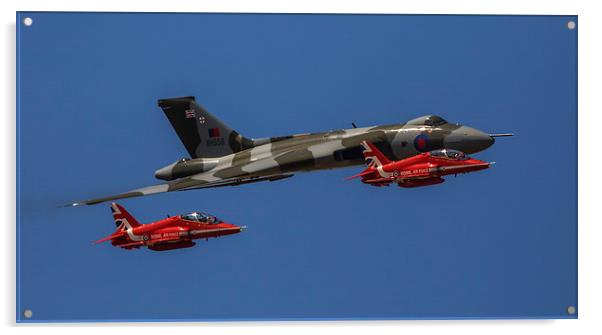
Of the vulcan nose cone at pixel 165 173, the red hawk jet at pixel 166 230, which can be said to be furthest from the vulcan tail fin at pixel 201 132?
the red hawk jet at pixel 166 230

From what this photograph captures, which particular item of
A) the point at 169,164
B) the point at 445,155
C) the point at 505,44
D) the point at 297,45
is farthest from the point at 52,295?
the point at 505,44

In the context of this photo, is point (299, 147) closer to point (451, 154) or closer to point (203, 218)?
point (203, 218)

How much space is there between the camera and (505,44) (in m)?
20.0

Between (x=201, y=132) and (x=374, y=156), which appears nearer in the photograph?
(x=374, y=156)

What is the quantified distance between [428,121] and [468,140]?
88cm

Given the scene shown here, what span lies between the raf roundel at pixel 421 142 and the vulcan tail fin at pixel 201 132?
3.45 m

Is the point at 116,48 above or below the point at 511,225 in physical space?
above

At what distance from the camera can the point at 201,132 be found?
23125 mm

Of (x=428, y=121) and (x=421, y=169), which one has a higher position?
(x=428, y=121)

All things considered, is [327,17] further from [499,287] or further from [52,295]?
[52,295]

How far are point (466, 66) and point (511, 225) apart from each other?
10.1ft

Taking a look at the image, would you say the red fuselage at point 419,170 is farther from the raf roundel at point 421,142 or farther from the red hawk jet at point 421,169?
the raf roundel at point 421,142

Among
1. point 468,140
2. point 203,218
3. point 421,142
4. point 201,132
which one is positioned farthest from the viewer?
point 201,132

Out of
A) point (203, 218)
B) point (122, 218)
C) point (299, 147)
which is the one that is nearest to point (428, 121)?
point (299, 147)
